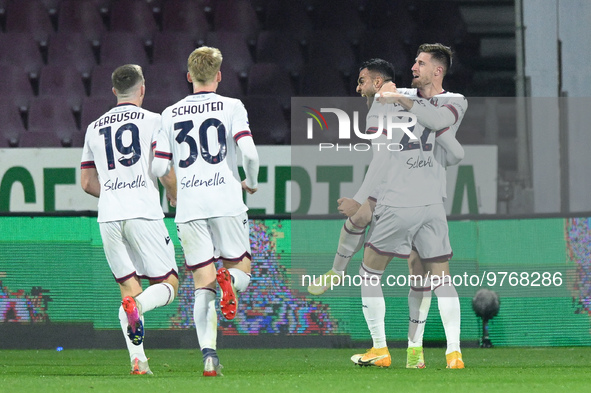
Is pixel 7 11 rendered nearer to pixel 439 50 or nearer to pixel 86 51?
pixel 86 51

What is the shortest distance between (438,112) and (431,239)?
673mm

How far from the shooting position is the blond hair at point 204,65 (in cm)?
472

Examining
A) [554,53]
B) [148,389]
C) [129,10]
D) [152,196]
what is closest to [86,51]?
[129,10]

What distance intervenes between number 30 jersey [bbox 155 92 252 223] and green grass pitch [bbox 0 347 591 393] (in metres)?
0.80

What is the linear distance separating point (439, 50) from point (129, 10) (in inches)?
216

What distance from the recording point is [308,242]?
7.43 m

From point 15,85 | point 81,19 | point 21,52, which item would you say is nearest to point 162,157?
point 15,85

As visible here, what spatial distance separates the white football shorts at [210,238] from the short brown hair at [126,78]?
2.59 feet

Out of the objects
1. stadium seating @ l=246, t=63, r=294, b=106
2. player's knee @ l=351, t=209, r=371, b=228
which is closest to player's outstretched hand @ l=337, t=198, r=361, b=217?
player's knee @ l=351, t=209, r=371, b=228

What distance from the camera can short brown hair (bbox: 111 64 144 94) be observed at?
16.4 feet

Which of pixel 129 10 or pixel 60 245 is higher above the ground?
pixel 129 10

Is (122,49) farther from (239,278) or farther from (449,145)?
(239,278)

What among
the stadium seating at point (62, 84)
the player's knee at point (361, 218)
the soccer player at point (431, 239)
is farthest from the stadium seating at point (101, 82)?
the soccer player at point (431, 239)

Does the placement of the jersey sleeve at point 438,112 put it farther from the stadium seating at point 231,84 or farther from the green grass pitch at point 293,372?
the stadium seating at point 231,84
